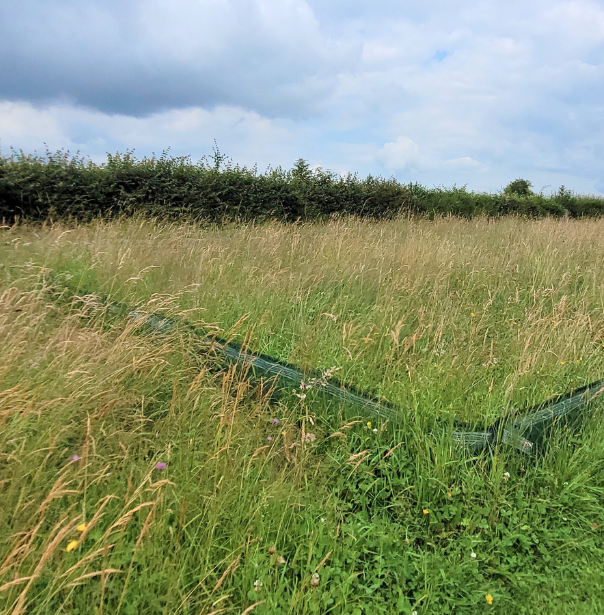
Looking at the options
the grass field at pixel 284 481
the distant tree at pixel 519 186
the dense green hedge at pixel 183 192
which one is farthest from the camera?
the distant tree at pixel 519 186

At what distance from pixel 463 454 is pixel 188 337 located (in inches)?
83.6

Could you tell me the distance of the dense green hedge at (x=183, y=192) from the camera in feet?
28.6

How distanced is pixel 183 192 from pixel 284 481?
930 centimetres

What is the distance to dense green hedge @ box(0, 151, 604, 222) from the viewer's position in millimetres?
8719

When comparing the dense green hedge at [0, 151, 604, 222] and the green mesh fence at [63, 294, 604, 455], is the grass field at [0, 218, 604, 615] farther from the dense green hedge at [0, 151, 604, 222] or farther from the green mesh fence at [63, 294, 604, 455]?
the dense green hedge at [0, 151, 604, 222]

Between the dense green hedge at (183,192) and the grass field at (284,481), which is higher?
the dense green hedge at (183,192)

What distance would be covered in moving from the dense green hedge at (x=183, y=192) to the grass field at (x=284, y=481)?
578 cm

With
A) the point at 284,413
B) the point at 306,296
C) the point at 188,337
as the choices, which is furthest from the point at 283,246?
the point at 284,413

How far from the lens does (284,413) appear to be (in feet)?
8.98

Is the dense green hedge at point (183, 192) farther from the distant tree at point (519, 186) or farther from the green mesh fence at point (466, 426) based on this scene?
the distant tree at point (519, 186)

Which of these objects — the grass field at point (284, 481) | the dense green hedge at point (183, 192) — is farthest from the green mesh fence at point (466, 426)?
the dense green hedge at point (183, 192)

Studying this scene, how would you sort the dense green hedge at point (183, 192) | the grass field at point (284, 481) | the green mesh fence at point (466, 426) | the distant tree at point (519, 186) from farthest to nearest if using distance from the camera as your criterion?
1. the distant tree at point (519, 186)
2. the dense green hedge at point (183, 192)
3. the green mesh fence at point (466, 426)
4. the grass field at point (284, 481)

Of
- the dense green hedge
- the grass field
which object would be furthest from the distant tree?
the grass field

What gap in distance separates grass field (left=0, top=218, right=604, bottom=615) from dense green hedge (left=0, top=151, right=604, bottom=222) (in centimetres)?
578
